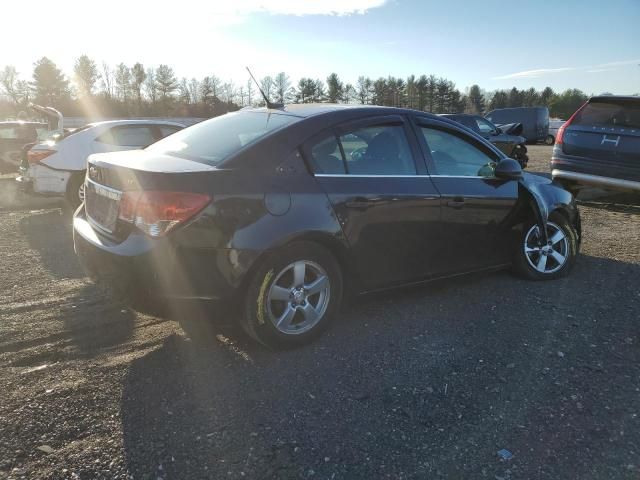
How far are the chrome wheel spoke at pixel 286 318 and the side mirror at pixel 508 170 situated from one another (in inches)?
87.9

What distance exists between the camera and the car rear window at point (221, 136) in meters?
3.36

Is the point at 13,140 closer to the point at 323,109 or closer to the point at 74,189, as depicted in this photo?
the point at 74,189

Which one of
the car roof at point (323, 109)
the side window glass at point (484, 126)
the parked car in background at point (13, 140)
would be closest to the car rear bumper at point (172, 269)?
the car roof at point (323, 109)

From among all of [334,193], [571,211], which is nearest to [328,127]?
[334,193]

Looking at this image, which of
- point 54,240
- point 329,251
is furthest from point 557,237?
point 54,240

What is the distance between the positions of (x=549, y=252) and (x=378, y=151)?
2262mm

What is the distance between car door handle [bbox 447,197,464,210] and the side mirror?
515 mm

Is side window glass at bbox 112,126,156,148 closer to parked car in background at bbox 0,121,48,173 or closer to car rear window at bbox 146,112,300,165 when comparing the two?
car rear window at bbox 146,112,300,165

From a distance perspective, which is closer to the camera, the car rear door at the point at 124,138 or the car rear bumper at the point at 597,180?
the car rear bumper at the point at 597,180

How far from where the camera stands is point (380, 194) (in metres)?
3.58

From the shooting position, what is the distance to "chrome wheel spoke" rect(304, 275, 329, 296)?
3.34 meters

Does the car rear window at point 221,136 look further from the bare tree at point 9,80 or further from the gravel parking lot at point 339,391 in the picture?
the bare tree at point 9,80

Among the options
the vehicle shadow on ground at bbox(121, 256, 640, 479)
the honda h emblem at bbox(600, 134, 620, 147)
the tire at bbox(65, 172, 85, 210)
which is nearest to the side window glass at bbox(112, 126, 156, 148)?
the tire at bbox(65, 172, 85, 210)

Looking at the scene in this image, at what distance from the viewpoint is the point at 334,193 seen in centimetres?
337
